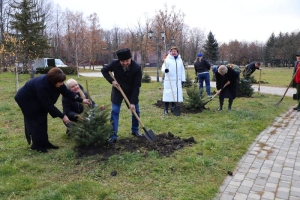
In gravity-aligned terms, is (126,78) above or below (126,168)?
above

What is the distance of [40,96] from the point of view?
13.6 feet

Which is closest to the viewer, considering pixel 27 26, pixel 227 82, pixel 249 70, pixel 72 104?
pixel 72 104

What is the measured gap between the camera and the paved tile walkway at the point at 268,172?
129 inches

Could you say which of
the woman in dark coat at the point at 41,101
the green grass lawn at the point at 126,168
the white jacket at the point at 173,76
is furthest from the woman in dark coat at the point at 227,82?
the woman in dark coat at the point at 41,101

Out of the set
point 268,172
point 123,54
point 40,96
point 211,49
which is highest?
point 211,49

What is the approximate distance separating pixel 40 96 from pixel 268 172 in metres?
3.58

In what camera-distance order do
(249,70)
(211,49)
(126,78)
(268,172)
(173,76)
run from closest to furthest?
(268,172) < (126,78) < (173,76) < (249,70) < (211,49)

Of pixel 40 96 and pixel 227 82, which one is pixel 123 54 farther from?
pixel 227 82

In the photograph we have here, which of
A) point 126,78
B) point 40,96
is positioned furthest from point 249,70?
point 40,96

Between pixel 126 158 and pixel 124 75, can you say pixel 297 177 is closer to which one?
pixel 126 158

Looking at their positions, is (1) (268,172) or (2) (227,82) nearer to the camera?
(1) (268,172)

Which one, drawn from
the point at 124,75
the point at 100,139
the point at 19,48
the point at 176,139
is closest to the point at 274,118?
the point at 176,139

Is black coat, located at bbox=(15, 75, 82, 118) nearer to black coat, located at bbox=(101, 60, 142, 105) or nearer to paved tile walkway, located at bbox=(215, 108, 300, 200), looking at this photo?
black coat, located at bbox=(101, 60, 142, 105)

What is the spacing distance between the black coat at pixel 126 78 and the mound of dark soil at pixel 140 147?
75 centimetres
